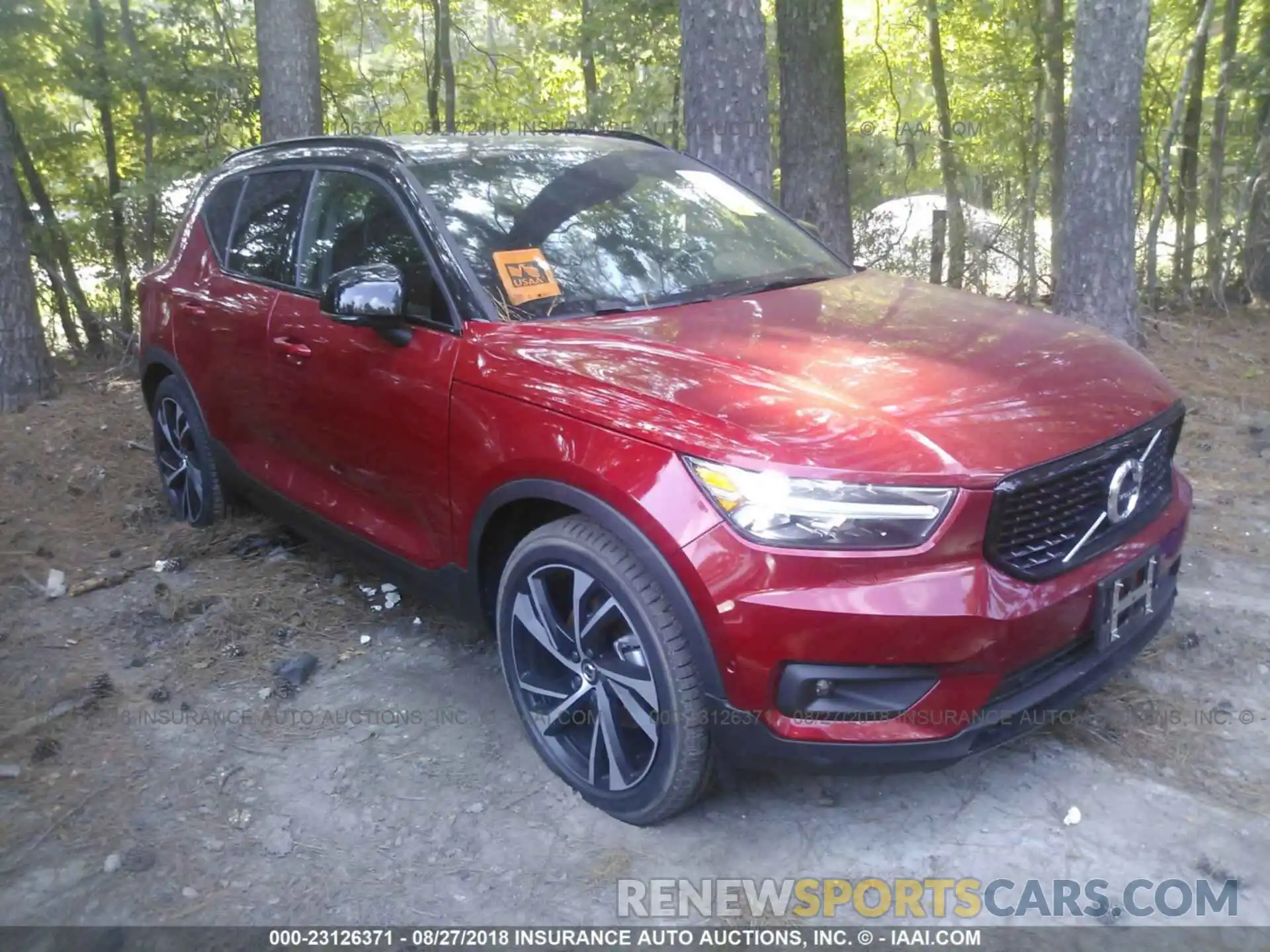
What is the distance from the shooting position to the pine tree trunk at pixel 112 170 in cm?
889

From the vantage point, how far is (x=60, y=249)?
30.0 ft

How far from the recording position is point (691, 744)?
8.50 feet

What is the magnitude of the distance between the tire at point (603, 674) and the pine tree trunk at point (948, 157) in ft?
26.3

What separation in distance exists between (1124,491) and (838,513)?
0.91 meters

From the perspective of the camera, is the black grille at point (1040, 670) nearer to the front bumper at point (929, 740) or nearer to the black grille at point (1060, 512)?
the front bumper at point (929, 740)

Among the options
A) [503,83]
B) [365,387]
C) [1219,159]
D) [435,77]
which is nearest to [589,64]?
[435,77]

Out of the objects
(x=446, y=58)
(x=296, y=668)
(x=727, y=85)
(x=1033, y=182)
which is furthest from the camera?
(x=446, y=58)

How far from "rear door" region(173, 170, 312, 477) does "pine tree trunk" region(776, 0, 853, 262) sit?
520 centimetres

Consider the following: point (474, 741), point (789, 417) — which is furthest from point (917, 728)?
point (474, 741)

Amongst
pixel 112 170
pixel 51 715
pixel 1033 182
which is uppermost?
pixel 112 170

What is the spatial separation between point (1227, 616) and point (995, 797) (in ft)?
5.20

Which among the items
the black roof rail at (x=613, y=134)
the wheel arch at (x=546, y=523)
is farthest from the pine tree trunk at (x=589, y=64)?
the wheel arch at (x=546, y=523)

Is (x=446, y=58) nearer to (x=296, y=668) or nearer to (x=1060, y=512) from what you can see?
(x=296, y=668)

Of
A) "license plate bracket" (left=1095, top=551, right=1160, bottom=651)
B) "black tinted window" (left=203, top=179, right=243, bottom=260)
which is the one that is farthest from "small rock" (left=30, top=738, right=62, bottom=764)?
"license plate bracket" (left=1095, top=551, right=1160, bottom=651)
